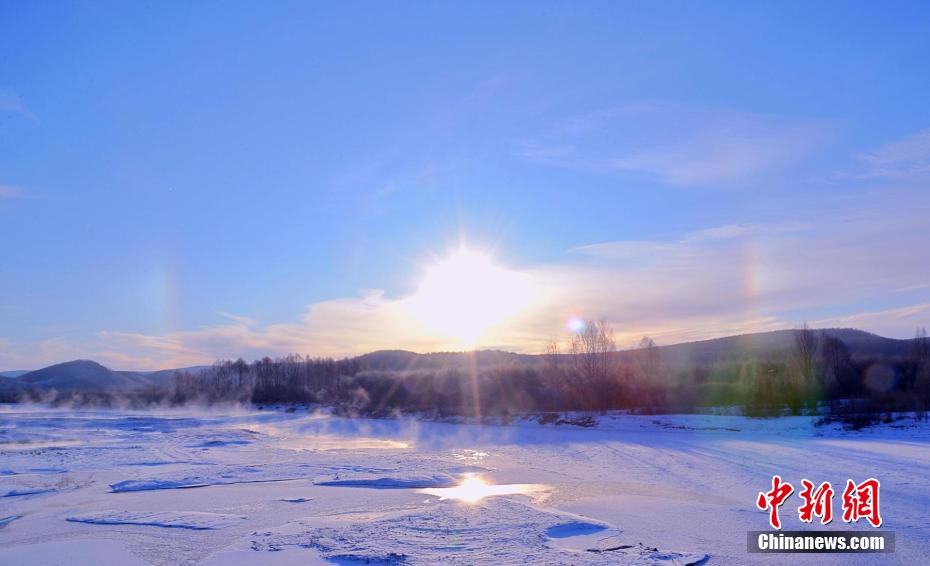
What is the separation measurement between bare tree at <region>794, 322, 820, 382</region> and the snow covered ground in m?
12.4

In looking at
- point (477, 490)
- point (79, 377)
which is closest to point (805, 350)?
point (477, 490)

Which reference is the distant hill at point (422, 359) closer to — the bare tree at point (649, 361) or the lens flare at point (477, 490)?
the bare tree at point (649, 361)

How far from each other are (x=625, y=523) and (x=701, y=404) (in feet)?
92.7

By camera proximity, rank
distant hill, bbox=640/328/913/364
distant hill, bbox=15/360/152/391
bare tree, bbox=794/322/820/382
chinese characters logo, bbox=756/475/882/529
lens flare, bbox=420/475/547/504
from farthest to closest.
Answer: distant hill, bbox=15/360/152/391 < distant hill, bbox=640/328/913/364 < bare tree, bbox=794/322/820/382 < lens flare, bbox=420/475/547/504 < chinese characters logo, bbox=756/475/882/529

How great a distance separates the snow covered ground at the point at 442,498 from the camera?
859 cm

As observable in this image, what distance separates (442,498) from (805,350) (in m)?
34.4

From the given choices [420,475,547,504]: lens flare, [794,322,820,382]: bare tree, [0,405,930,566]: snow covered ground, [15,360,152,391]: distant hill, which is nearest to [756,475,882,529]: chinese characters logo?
[0,405,930,566]: snow covered ground

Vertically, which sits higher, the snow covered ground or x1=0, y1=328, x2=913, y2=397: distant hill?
x1=0, y1=328, x2=913, y2=397: distant hill

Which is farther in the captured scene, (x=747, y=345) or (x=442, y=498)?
(x=747, y=345)

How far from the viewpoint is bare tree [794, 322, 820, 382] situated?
120 ft

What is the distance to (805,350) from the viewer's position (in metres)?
40.5

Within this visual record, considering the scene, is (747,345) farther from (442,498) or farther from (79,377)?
(79,377)

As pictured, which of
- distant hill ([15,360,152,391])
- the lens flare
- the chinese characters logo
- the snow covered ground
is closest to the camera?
the snow covered ground

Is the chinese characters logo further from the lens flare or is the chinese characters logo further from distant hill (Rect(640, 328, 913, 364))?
distant hill (Rect(640, 328, 913, 364))
